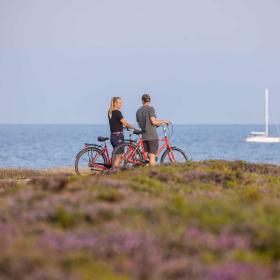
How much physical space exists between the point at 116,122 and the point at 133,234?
12.8 meters

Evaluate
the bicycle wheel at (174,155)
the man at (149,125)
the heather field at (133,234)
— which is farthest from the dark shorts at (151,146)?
the heather field at (133,234)

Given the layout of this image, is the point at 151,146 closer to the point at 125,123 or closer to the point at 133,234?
the point at 125,123

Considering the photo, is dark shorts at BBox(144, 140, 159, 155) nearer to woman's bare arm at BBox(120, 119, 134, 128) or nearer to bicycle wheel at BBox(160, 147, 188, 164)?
bicycle wheel at BBox(160, 147, 188, 164)

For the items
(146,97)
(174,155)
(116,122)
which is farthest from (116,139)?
(174,155)

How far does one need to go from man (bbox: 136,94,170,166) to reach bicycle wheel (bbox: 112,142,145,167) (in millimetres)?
339

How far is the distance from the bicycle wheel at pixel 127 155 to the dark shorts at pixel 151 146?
0.28 meters

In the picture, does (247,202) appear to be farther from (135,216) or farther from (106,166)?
(106,166)

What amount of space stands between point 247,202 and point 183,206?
1.63 m

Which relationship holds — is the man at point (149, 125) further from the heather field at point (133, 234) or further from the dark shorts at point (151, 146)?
the heather field at point (133, 234)

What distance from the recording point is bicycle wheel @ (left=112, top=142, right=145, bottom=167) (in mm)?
21344

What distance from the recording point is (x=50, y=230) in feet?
29.9

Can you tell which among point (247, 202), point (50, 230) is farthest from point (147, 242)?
point (247, 202)

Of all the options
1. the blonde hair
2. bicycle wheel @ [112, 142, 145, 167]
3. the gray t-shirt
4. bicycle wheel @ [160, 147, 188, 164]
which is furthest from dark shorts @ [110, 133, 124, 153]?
bicycle wheel @ [160, 147, 188, 164]

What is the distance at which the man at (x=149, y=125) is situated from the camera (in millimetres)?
21562
